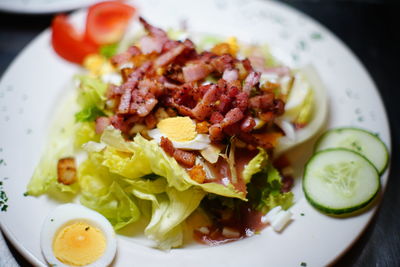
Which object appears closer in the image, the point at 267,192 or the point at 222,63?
the point at 267,192

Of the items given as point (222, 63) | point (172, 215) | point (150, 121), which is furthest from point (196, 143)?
point (222, 63)

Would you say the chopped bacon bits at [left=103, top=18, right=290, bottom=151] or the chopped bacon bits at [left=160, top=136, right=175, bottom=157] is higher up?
the chopped bacon bits at [left=103, top=18, right=290, bottom=151]

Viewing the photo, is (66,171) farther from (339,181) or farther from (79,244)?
(339,181)

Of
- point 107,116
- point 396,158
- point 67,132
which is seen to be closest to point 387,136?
point 396,158

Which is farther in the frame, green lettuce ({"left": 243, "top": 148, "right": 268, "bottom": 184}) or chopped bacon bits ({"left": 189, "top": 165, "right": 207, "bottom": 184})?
green lettuce ({"left": 243, "top": 148, "right": 268, "bottom": 184})

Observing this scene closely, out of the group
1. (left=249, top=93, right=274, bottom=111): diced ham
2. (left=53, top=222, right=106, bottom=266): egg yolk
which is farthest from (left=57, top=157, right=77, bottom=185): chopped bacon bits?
(left=249, top=93, right=274, bottom=111): diced ham

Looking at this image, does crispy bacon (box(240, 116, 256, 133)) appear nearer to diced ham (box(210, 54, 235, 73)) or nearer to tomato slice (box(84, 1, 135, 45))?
diced ham (box(210, 54, 235, 73))
